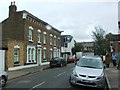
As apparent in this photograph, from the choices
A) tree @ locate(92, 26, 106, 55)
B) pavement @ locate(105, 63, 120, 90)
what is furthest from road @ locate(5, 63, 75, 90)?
tree @ locate(92, 26, 106, 55)

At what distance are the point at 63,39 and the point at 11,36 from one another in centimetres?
4537

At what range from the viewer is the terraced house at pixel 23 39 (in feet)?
97.0

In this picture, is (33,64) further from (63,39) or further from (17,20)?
(63,39)

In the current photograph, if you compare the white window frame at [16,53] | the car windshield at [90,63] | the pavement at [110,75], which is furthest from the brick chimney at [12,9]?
the car windshield at [90,63]

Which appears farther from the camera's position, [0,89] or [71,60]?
[71,60]

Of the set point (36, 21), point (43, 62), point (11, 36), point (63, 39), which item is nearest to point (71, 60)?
point (43, 62)

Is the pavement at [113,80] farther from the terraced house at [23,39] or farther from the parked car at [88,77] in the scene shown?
the terraced house at [23,39]

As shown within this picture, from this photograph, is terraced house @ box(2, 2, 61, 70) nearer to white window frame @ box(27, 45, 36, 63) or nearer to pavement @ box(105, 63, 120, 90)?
white window frame @ box(27, 45, 36, 63)

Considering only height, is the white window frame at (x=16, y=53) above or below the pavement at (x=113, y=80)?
above

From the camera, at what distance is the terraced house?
29.6 m

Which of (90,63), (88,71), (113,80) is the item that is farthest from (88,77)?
(113,80)

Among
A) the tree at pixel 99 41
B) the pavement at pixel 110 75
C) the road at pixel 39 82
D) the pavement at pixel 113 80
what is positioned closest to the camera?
the pavement at pixel 113 80

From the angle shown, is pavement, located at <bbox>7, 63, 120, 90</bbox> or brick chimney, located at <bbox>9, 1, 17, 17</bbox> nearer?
pavement, located at <bbox>7, 63, 120, 90</bbox>

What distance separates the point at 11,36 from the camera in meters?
34.3
